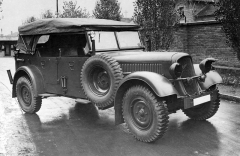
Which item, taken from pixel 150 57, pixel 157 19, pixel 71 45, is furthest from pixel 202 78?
pixel 157 19

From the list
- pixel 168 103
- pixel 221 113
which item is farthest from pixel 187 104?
pixel 221 113

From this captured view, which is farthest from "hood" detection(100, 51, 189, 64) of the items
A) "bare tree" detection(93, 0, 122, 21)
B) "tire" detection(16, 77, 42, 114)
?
"bare tree" detection(93, 0, 122, 21)

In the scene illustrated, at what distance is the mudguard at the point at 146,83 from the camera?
182 inches

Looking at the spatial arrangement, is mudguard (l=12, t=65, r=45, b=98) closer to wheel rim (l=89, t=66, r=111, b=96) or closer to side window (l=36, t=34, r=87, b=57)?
side window (l=36, t=34, r=87, b=57)

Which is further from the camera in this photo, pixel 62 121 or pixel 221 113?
pixel 221 113

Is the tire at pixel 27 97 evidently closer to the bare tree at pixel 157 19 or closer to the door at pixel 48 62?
the door at pixel 48 62

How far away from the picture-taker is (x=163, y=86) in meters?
4.67

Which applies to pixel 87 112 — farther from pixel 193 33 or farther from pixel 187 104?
pixel 193 33

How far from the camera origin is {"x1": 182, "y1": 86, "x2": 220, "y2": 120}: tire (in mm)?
5867

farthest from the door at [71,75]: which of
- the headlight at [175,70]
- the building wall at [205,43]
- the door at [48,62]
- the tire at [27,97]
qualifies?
the building wall at [205,43]

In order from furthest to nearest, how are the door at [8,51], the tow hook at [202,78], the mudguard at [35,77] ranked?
the door at [8,51] → the mudguard at [35,77] → the tow hook at [202,78]

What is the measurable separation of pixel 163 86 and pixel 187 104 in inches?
21.3

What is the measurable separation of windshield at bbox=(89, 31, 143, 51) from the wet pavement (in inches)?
58.4

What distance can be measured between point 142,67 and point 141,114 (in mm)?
793
